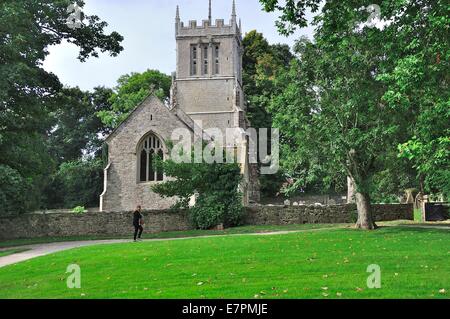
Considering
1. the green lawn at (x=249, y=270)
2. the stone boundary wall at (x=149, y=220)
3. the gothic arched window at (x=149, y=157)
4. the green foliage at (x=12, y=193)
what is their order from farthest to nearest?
1. the gothic arched window at (x=149, y=157)
2. the stone boundary wall at (x=149, y=220)
3. the green foliage at (x=12, y=193)
4. the green lawn at (x=249, y=270)

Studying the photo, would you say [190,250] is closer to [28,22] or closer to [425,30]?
[425,30]

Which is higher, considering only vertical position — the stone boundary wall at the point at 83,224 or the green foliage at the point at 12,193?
the green foliage at the point at 12,193

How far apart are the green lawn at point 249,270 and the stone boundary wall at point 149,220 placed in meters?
11.0

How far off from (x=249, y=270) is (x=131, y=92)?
49476mm

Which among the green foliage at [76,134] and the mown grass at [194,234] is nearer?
the mown grass at [194,234]

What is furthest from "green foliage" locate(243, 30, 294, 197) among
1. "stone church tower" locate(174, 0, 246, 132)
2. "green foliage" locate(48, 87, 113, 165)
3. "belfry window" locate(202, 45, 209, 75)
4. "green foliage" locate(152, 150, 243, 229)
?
"green foliage" locate(152, 150, 243, 229)

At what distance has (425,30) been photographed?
1187 cm

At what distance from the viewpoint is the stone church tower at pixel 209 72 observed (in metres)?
53.2

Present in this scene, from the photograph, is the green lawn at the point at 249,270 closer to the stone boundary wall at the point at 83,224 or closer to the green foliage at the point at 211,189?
the green foliage at the point at 211,189

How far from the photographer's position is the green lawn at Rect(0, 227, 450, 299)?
9.12 m

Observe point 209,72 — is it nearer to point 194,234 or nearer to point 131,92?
point 131,92

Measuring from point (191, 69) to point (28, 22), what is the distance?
33489mm

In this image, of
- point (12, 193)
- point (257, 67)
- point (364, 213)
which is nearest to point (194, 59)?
point (257, 67)

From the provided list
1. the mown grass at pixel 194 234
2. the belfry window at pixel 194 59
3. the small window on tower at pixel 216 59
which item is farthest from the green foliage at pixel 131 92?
the mown grass at pixel 194 234
